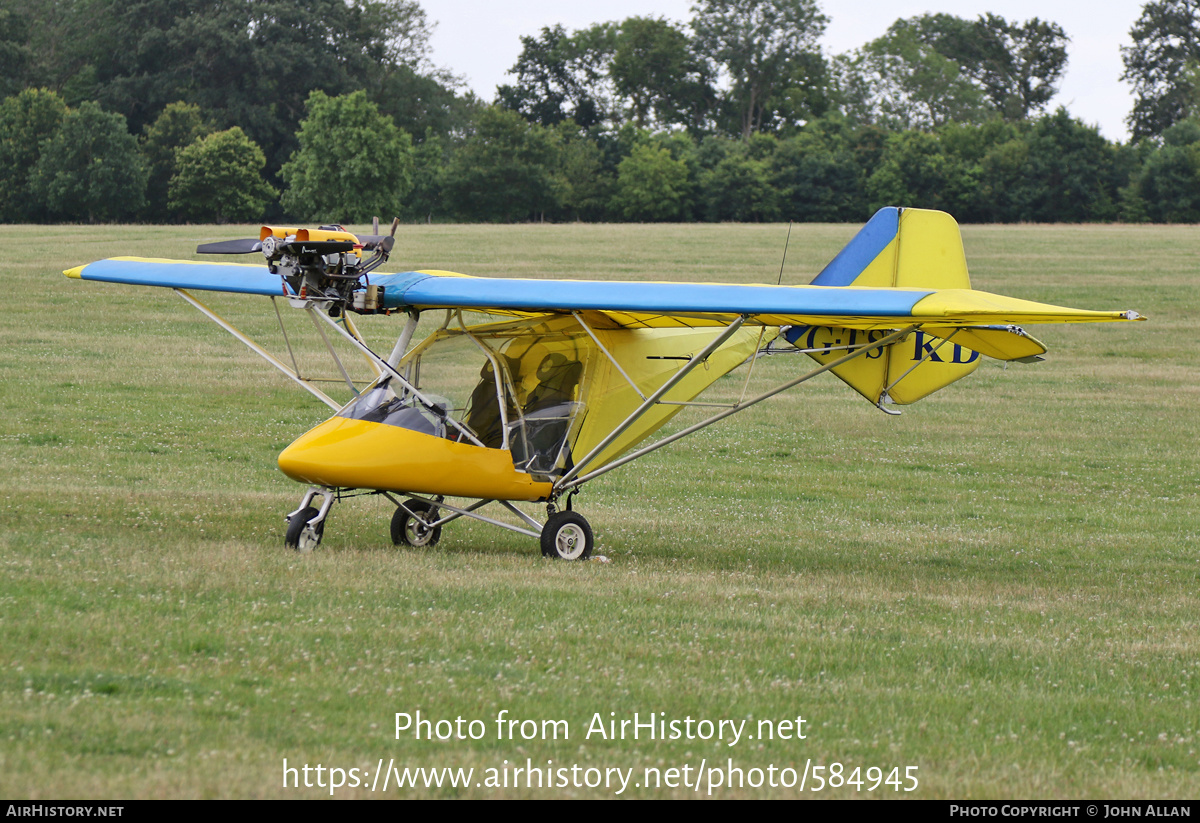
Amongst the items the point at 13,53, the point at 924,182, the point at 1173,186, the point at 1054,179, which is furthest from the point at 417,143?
the point at 1173,186

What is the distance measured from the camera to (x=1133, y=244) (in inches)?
2322

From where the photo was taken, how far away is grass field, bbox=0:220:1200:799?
19.5 ft

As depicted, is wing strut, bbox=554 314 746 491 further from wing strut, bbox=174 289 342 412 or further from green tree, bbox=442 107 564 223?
green tree, bbox=442 107 564 223

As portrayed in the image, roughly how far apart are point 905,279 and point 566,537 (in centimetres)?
467

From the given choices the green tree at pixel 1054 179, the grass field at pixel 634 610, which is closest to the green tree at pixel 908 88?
the green tree at pixel 1054 179

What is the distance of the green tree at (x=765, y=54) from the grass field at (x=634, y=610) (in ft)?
325

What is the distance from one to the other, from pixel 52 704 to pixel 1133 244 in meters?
60.4

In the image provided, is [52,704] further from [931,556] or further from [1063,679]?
[931,556]

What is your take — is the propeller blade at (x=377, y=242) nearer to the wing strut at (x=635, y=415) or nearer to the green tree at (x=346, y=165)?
the wing strut at (x=635, y=415)

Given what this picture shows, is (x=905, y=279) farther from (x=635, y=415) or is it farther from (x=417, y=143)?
(x=417, y=143)

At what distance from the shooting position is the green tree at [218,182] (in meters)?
76.9

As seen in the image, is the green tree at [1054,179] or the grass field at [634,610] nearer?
the grass field at [634,610]
